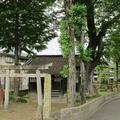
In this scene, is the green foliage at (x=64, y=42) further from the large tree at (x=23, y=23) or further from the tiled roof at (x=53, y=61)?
the tiled roof at (x=53, y=61)

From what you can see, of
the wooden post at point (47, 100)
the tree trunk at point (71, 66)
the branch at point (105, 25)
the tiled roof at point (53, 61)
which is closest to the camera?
the wooden post at point (47, 100)

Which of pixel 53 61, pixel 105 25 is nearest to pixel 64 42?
pixel 105 25

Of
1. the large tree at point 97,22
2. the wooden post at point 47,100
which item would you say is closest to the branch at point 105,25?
the large tree at point 97,22

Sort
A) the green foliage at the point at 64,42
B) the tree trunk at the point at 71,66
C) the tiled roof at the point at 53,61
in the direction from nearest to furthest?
the tree trunk at the point at 71,66
the green foliage at the point at 64,42
the tiled roof at the point at 53,61

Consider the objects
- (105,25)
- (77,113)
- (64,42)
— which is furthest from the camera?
(105,25)

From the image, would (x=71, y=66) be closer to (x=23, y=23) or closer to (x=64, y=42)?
(x=64, y=42)

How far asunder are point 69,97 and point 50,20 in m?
11.2

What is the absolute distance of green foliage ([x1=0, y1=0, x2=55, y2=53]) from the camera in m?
28.3

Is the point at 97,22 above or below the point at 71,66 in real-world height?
above

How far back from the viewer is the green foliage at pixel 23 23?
2834 cm

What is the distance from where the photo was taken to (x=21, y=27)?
29.4 m

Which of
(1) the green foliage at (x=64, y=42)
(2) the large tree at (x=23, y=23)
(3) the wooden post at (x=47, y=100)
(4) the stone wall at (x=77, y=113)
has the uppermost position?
(2) the large tree at (x=23, y=23)

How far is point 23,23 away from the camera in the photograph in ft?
96.2

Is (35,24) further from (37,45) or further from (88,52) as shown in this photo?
(88,52)
